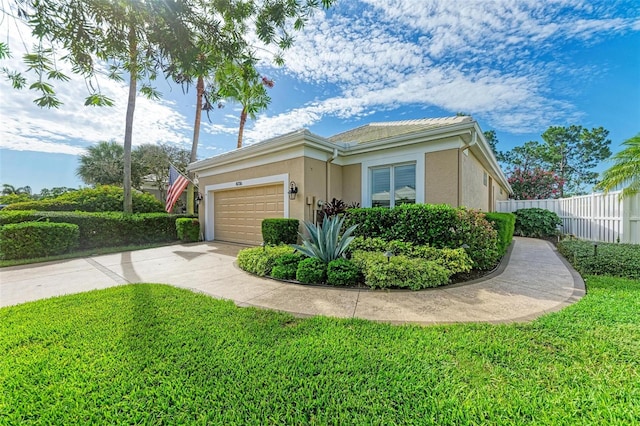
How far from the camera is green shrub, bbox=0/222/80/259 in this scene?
735 centimetres

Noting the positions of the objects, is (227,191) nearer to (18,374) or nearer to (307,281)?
(307,281)

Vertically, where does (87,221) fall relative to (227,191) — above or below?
below

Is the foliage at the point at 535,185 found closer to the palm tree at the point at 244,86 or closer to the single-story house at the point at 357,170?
the single-story house at the point at 357,170

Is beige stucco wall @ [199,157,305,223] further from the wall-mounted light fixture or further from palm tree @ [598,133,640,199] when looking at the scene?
palm tree @ [598,133,640,199]

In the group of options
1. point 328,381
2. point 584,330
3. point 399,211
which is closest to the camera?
point 328,381

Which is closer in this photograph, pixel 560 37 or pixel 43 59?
pixel 43 59

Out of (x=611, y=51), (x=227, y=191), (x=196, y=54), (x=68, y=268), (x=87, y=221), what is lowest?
(x=68, y=268)

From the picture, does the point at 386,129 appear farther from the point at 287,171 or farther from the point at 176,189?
the point at 176,189

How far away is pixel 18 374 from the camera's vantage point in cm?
213

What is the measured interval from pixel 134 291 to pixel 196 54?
385 cm

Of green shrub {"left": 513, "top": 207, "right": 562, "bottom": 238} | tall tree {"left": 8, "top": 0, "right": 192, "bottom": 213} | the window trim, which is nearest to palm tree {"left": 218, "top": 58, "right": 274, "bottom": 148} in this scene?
tall tree {"left": 8, "top": 0, "right": 192, "bottom": 213}

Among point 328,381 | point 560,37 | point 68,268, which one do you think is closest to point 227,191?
point 68,268

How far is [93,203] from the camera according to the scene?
12.7m

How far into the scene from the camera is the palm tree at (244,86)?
3.27 m
